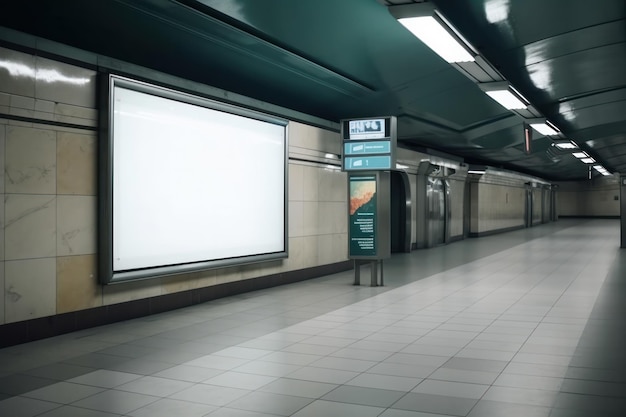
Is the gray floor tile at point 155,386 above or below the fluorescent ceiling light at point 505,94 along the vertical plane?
below

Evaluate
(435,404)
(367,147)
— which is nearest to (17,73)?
(435,404)

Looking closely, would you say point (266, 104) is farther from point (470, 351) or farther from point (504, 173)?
point (504, 173)

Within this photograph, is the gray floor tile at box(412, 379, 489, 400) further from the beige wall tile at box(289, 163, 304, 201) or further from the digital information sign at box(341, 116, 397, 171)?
the beige wall tile at box(289, 163, 304, 201)

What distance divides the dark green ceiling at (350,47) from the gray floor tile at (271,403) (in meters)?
3.70

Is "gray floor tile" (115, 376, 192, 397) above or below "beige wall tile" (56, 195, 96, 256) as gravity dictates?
below

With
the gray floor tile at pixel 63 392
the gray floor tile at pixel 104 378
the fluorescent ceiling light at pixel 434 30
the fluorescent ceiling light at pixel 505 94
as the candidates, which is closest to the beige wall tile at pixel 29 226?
the gray floor tile at pixel 104 378

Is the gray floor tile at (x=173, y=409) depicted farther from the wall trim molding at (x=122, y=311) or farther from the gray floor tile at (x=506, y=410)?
the wall trim molding at (x=122, y=311)

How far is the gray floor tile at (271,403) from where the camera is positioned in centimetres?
407

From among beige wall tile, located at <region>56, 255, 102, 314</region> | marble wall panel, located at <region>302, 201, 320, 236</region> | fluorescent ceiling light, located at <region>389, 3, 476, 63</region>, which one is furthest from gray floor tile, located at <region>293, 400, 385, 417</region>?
marble wall panel, located at <region>302, 201, 320, 236</region>

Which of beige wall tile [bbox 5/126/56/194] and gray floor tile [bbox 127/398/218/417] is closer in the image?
gray floor tile [bbox 127/398/218/417]

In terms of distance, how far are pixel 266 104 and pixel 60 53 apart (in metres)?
4.22

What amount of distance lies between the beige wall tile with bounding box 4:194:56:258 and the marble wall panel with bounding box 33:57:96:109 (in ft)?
3.66

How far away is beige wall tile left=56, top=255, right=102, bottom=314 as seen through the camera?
21.1 ft

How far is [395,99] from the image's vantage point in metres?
11.3
